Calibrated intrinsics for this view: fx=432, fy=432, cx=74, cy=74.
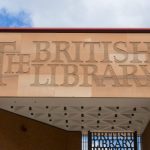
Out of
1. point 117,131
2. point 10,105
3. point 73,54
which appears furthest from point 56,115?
point 117,131

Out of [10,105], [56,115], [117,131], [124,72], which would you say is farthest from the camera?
[117,131]

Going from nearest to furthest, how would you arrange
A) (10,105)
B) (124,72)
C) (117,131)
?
(124,72) → (10,105) → (117,131)

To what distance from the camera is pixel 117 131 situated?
23.6 metres

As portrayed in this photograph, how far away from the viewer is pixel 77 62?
16.0 m

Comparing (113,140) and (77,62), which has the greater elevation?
(77,62)

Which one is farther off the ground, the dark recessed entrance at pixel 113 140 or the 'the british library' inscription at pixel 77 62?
the 'the british library' inscription at pixel 77 62

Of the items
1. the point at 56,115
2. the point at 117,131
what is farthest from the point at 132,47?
the point at 117,131

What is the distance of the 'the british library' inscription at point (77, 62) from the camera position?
1575 centimetres

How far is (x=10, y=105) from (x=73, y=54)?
10.8 ft

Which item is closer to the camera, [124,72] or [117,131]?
[124,72]

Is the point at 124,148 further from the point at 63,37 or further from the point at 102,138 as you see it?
the point at 63,37

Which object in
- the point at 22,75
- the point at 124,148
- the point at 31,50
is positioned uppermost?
the point at 31,50

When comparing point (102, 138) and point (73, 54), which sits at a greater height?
point (73, 54)

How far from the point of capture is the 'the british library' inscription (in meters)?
15.8
